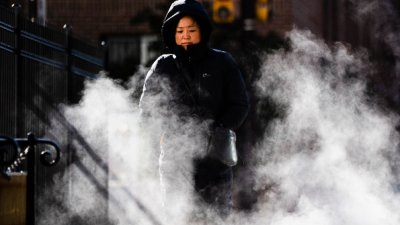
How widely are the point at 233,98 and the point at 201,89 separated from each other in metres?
0.19

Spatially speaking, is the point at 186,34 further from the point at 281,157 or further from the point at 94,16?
the point at 94,16

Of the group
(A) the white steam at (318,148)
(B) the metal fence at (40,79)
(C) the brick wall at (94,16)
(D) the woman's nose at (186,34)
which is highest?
(D) the woman's nose at (186,34)

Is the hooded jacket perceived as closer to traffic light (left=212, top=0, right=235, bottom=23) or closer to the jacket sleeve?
the jacket sleeve

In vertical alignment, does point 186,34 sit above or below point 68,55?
above

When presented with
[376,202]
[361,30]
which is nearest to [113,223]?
[376,202]

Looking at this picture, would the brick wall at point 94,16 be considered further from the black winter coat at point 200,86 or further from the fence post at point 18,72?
the black winter coat at point 200,86

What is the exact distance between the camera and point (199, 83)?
19.9 ft

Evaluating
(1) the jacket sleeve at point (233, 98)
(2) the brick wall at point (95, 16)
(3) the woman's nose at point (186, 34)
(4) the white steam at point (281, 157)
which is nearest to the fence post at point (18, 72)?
(4) the white steam at point (281, 157)

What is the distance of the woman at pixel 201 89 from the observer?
6043 millimetres

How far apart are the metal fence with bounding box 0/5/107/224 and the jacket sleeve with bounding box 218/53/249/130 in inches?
95.9

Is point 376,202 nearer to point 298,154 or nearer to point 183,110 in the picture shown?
point 298,154

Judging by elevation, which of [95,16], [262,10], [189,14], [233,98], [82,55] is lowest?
[95,16]

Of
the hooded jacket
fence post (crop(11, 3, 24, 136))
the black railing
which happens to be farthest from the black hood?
fence post (crop(11, 3, 24, 136))

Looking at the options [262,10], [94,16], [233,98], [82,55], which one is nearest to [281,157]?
[262,10]
